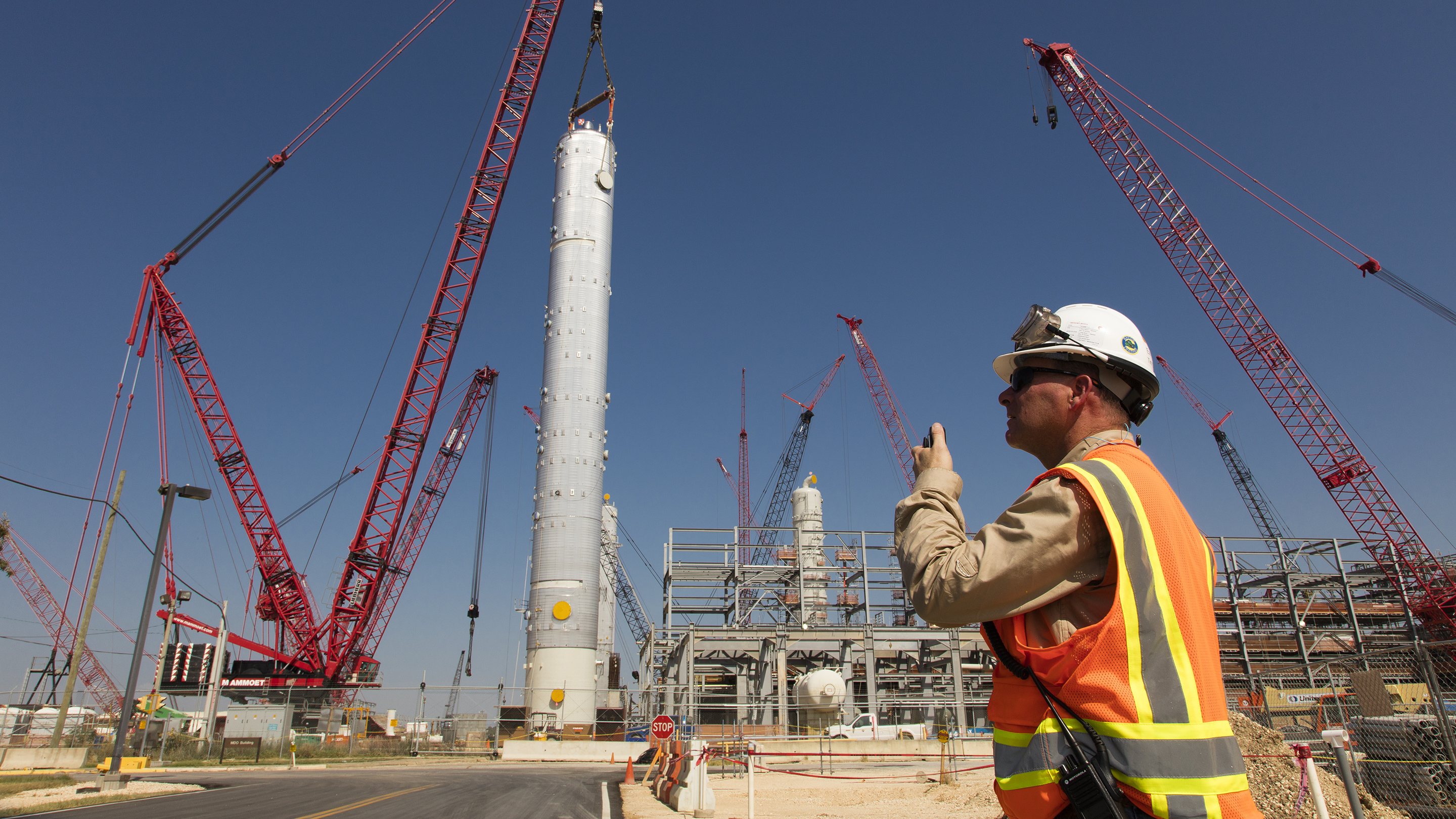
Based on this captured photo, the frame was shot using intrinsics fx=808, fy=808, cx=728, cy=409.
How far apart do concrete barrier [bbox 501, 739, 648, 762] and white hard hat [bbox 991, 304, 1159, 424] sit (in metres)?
31.3

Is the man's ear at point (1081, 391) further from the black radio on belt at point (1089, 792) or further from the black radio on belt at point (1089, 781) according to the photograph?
the black radio on belt at point (1089, 792)

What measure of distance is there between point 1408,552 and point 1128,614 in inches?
2577

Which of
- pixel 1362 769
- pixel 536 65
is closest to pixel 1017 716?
pixel 1362 769

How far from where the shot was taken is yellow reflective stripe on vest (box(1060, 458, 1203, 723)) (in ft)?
5.81

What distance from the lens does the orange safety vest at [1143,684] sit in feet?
5.70

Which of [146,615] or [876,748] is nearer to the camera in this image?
[146,615]

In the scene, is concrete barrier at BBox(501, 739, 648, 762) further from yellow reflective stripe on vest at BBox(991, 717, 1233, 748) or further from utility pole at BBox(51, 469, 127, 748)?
yellow reflective stripe on vest at BBox(991, 717, 1233, 748)

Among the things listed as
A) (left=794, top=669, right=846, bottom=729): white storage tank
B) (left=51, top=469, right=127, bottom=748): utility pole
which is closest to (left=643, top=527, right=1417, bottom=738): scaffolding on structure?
(left=794, top=669, right=846, bottom=729): white storage tank

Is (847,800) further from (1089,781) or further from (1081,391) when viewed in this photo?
(1089,781)

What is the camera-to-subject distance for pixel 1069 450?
7.81 feet

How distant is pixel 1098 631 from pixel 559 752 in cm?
3250

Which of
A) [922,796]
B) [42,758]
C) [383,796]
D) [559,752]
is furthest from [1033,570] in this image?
[42,758]

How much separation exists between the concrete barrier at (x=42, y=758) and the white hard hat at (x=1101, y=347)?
32286mm

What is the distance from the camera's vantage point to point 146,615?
20594mm
